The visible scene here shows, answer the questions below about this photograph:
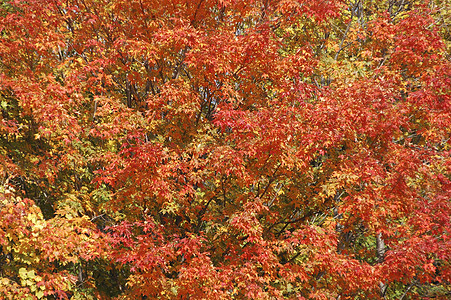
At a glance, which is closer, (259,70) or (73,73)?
(73,73)

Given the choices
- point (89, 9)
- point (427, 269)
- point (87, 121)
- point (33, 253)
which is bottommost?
point (427, 269)

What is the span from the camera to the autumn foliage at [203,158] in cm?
788

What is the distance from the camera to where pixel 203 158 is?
9688 mm

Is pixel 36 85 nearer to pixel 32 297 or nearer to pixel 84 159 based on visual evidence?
pixel 84 159

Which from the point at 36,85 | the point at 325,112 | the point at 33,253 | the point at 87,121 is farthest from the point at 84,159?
the point at 325,112

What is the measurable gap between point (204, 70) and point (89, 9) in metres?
3.60

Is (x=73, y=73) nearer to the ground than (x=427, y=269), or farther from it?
farther from it

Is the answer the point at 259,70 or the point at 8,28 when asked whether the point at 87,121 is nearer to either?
the point at 8,28

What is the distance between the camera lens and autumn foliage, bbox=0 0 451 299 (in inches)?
310

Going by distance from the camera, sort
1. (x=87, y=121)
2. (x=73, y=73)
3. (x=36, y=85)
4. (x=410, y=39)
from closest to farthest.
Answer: (x=36, y=85)
(x=73, y=73)
(x=87, y=121)
(x=410, y=39)

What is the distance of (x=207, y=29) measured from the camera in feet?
34.2

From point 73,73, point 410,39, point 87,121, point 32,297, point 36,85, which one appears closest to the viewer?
point 32,297

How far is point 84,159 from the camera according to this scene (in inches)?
356

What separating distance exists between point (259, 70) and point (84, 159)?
482cm
